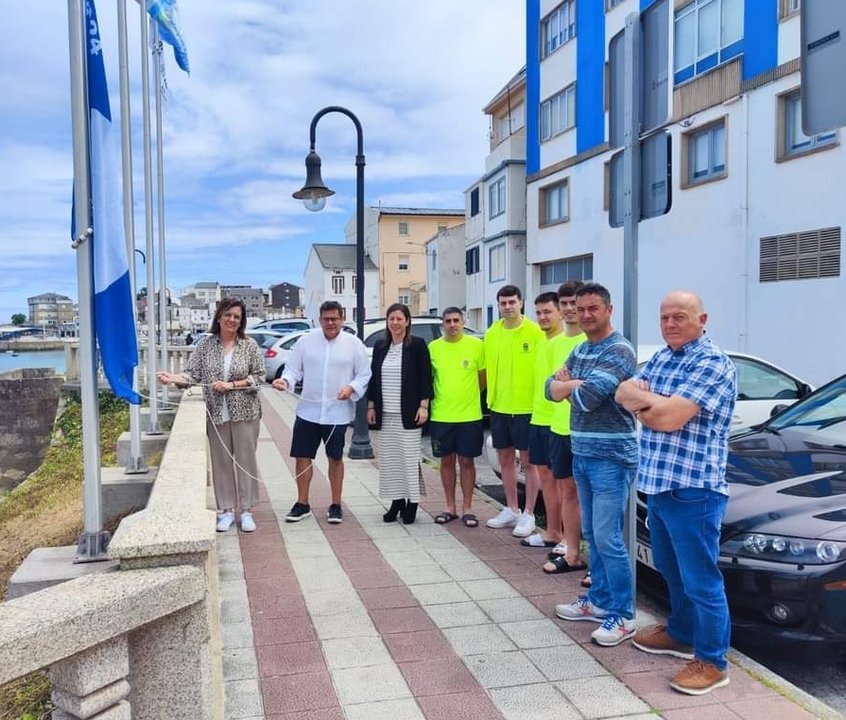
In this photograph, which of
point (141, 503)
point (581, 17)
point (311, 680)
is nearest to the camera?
point (311, 680)

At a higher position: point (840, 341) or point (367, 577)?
point (840, 341)

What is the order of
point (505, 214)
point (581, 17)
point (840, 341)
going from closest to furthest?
1. point (840, 341)
2. point (581, 17)
3. point (505, 214)

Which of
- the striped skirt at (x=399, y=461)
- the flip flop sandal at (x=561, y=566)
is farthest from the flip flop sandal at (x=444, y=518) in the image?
the flip flop sandal at (x=561, y=566)

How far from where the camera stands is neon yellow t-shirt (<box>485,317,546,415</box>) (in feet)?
19.7

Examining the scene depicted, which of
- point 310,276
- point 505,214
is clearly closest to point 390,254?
point 310,276

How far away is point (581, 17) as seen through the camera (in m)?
26.5

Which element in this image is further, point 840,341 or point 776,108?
point 776,108

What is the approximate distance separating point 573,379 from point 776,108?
16420mm

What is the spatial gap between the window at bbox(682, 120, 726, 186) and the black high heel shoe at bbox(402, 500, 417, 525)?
1601cm

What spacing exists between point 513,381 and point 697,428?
104 inches

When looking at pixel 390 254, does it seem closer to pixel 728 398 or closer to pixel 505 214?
pixel 505 214

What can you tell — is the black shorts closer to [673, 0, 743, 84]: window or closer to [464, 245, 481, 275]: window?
[673, 0, 743, 84]: window

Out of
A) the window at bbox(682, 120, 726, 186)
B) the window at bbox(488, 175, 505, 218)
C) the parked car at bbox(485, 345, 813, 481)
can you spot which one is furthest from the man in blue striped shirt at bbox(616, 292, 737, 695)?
the window at bbox(488, 175, 505, 218)

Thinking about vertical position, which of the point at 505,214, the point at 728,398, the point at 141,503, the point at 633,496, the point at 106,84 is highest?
the point at 505,214
